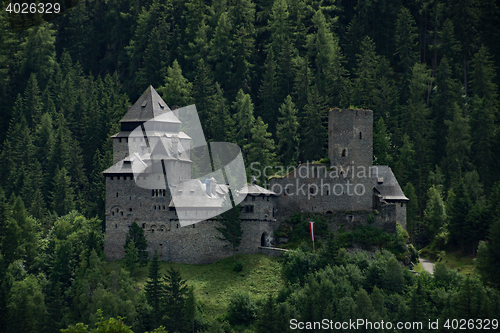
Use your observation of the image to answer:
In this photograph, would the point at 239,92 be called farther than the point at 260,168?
Yes

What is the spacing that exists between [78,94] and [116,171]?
38.4 meters

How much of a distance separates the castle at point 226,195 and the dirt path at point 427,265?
4569mm

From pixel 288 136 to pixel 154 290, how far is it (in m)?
32.6

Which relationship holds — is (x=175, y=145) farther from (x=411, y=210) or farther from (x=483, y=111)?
(x=483, y=111)

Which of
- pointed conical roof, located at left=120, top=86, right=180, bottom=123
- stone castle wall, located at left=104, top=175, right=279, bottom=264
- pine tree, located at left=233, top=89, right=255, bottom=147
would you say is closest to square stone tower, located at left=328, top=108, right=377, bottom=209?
stone castle wall, located at left=104, top=175, right=279, bottom=264

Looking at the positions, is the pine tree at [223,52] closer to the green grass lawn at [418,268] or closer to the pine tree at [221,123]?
the pine tree at [221,123]

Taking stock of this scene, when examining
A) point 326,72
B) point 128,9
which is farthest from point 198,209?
point 128,9

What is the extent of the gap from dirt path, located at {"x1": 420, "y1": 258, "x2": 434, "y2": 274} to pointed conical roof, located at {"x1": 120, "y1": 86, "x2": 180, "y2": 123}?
27.8 metres

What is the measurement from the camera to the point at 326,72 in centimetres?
10738

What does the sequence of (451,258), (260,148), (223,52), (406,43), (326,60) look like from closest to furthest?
1. (451,258)
2. (260,148)
3. (326,60)
4. (406,43)
5. (223,52)

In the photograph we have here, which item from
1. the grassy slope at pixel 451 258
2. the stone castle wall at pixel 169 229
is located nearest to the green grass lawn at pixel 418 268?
the grassy slope at pixel 451 258

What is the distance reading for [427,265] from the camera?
269ft

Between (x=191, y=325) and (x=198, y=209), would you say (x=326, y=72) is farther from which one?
(x=191, y=325)

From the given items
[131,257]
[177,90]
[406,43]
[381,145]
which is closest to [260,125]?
[177,90]
